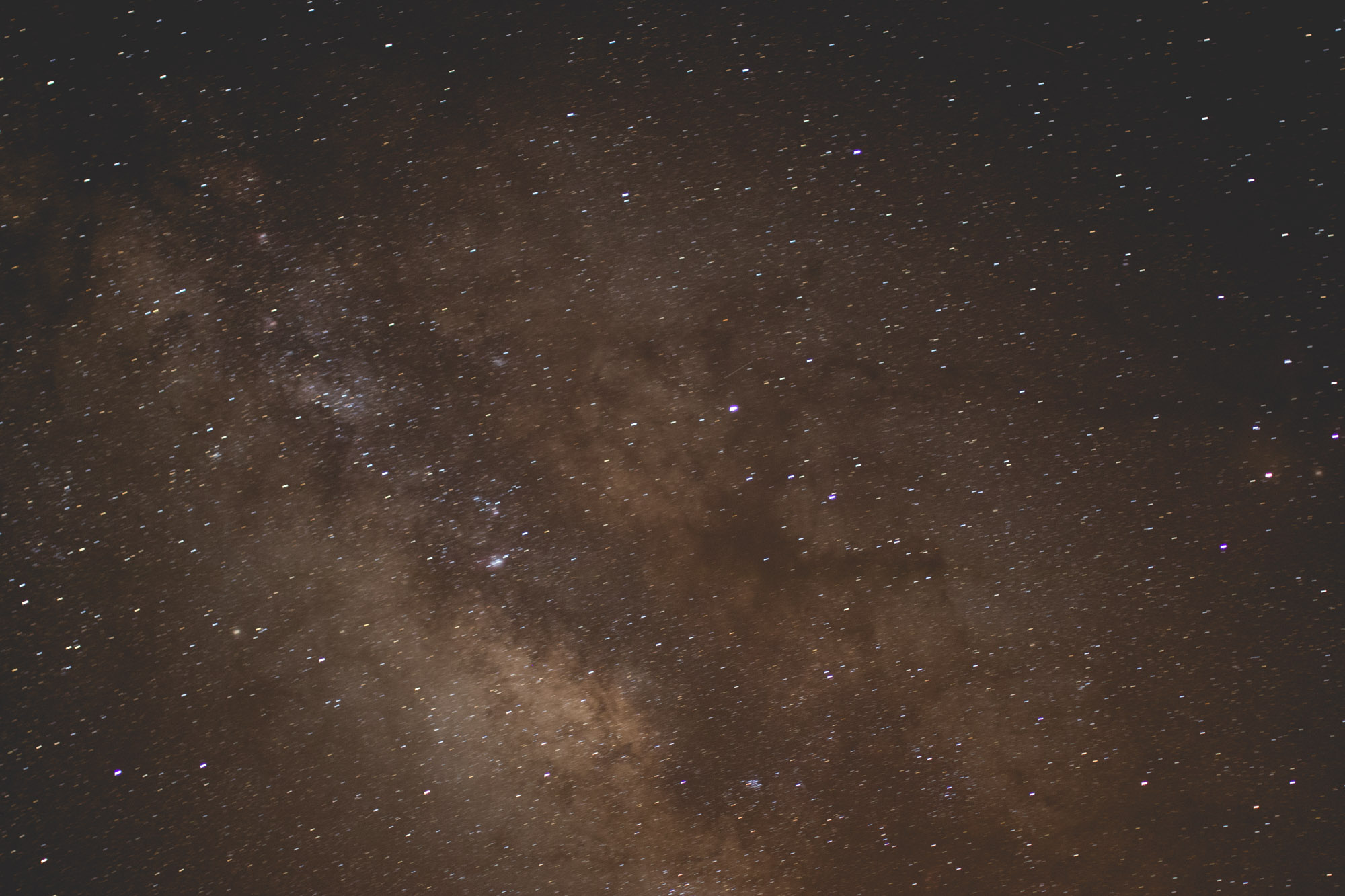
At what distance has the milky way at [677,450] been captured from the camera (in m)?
0.82

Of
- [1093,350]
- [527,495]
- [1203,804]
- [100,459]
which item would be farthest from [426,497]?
[1203,804]

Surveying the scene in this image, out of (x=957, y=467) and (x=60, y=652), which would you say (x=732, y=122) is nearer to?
(x=957, y=467)

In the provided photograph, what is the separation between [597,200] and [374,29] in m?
0.41

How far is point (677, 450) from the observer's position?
0.85m

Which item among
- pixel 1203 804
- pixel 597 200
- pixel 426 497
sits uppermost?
pixel 597 200

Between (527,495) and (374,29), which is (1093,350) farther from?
(374,29)

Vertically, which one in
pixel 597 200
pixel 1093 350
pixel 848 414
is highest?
pixel 597 200

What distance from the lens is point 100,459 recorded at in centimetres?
84

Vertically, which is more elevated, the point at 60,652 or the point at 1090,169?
the point at 1090,169

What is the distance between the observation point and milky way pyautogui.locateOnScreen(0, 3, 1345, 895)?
817 mm

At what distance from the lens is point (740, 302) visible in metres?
0.83

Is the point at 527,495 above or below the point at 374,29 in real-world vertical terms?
below

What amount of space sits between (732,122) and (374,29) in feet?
1.79

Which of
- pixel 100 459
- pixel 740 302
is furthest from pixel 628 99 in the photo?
pixel 100 459
